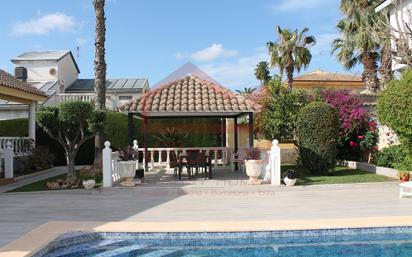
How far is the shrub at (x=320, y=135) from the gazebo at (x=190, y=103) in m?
1.95

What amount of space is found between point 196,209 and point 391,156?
10.2m

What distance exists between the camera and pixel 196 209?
35.7 feet

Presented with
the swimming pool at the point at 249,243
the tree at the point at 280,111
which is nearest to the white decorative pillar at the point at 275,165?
the swimming pool at the point at 249,243

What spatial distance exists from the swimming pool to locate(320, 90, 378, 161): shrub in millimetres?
12693

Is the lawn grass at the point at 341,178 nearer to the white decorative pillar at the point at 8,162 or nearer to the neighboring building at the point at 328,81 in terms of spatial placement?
the white decorative pillar at the point at 8,162

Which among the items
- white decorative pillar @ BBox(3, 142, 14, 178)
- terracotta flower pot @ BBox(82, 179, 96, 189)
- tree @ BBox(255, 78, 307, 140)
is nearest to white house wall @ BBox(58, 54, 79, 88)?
tree @ BBox(255, 78, 307, 140)

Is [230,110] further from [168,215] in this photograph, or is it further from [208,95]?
[168,215]

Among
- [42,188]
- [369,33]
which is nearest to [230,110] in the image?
[42,188]

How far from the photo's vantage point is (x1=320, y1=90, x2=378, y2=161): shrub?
20.6 m

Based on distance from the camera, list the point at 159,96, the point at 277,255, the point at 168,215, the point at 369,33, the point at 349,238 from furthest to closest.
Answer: the point at 369,33
the point at 159,96
the point at 168,215
the point at 349,238
the point at 277,255

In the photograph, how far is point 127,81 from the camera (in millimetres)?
40750

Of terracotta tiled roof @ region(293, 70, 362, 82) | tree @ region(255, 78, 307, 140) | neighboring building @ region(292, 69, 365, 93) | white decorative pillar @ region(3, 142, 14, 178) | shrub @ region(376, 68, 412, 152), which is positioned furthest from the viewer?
terracotta tiled roof @ region(293, 70, 362, 82)

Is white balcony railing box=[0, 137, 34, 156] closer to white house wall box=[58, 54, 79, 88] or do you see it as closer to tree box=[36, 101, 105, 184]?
tree box=[36, 101, 105, 184]

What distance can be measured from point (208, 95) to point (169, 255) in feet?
35.1
